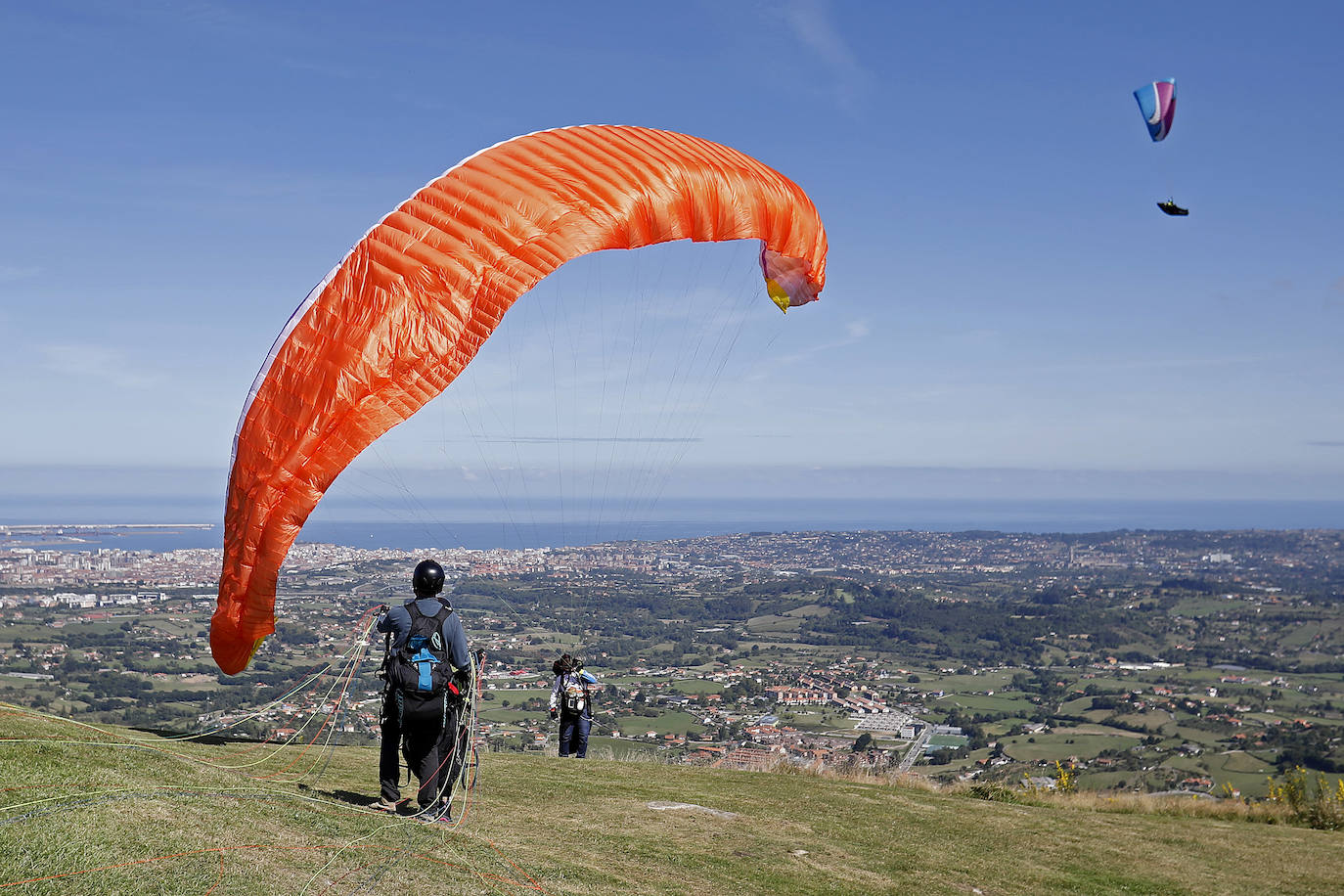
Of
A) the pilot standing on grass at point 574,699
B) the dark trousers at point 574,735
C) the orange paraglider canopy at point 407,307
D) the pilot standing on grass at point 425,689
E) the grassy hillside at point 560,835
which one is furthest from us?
the dark trousers at point 574,735

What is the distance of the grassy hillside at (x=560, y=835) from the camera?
15.6 ft

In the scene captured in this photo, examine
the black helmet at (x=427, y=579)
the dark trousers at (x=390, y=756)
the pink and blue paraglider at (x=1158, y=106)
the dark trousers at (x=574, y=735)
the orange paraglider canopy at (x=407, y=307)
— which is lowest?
the dark trousers at (x=574, y=735)

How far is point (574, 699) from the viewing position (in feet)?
35.1

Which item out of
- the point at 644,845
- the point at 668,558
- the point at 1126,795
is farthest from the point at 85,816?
the point at 668,558

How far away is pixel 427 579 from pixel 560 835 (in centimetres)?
202

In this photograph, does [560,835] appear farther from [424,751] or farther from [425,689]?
[425,689]

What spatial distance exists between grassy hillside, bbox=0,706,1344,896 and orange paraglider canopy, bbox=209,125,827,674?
1.60 m

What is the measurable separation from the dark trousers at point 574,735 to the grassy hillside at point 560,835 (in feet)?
2.40

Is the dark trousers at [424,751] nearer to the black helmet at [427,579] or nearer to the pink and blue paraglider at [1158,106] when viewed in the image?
the black helmet at [427,579]

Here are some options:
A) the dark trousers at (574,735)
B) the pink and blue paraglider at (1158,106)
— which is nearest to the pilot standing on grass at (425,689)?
the dark trousers at (574,735)

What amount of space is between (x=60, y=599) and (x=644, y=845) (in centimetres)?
4205

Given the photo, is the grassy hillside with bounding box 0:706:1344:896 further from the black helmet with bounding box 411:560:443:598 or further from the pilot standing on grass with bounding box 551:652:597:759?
the black helmet with bounding box 411:560:443:598

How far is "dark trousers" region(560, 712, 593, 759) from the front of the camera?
35.6 feet

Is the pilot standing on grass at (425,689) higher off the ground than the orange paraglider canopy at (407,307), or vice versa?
the orange paraglider canopy at (407,307)
